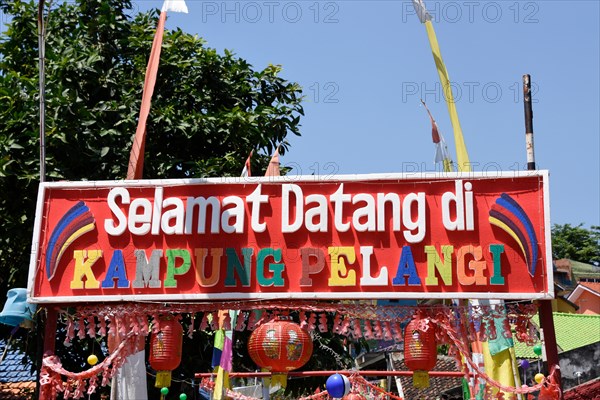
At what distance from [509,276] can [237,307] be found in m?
3.23

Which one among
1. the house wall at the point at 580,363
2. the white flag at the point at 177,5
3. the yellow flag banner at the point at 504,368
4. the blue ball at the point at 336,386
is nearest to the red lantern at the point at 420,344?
the blue ball at the point at 336,386

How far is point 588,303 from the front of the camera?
135ft

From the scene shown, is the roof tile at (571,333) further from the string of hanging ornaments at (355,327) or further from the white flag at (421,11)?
the string of hanging ornaments at (355,327)

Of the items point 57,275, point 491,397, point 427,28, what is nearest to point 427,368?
point 491,397

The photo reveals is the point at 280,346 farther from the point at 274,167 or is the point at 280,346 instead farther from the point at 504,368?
the point at 274,167

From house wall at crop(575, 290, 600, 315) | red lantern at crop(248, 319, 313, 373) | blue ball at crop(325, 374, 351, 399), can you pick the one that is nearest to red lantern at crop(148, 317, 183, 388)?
red lantern at crop(248, 319, 313, 373)

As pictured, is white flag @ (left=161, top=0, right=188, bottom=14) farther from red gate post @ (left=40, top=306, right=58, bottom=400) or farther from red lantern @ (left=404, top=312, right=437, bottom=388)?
red lantern @ (left=404, top=312, right=437, bottom=388)

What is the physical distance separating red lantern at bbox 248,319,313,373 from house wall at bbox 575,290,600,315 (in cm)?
3419

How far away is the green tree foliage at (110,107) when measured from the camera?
14609 millimetres

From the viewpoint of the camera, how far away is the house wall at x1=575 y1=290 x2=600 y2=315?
4088 cm

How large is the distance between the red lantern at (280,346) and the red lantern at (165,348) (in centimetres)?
100

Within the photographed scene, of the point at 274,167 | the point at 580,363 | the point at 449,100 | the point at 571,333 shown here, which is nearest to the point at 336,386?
the point at 449,100

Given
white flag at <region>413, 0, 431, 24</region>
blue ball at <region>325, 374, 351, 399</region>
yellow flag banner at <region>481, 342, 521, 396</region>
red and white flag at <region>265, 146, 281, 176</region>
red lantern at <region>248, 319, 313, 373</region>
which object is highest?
white flag at <region>413, 0, 431, 24</region>

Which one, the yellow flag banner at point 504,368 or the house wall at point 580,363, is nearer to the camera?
the yellow flag banner at point 504,368
